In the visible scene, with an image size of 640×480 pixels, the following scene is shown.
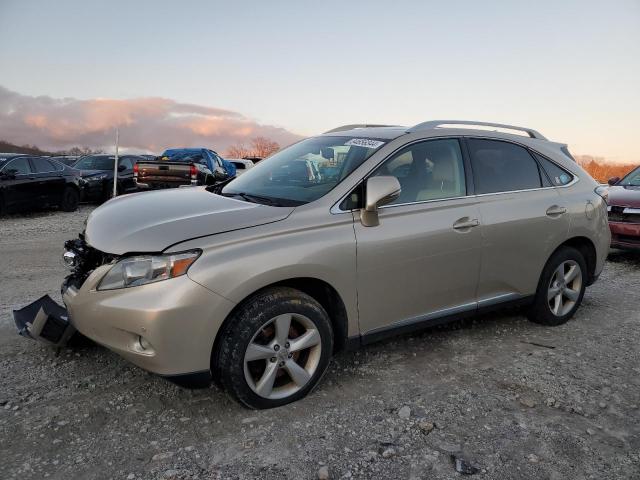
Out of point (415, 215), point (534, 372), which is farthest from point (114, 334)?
point (534, 372)

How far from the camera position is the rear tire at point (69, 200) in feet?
43.2

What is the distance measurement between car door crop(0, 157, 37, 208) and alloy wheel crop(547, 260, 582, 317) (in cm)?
1121

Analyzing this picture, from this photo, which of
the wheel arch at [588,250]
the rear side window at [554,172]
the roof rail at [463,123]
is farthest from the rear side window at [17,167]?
the wheel arch at [588,250]

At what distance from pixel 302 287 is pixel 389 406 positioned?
2.97ft

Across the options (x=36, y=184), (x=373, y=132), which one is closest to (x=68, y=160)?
(x=36, y=184)

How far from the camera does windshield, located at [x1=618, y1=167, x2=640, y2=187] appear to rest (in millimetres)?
8750

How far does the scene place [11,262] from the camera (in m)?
7.05

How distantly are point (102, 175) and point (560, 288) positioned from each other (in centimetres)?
1367

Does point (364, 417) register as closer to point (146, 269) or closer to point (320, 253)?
point (320, 253)

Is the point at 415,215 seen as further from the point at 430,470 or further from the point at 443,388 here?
the point at 430,470

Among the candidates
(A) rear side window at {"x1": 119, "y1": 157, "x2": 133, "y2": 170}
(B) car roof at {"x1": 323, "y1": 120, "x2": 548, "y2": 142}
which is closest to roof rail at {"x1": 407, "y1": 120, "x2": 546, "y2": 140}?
(B) car roof at {"x1": 323, "y1": 120, "x2": 548, "y2": 142}

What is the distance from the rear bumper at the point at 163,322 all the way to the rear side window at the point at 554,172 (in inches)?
127

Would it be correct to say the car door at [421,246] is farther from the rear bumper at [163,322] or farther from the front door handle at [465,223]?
the rear bumper at [163,322]

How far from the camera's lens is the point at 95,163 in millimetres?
16156
